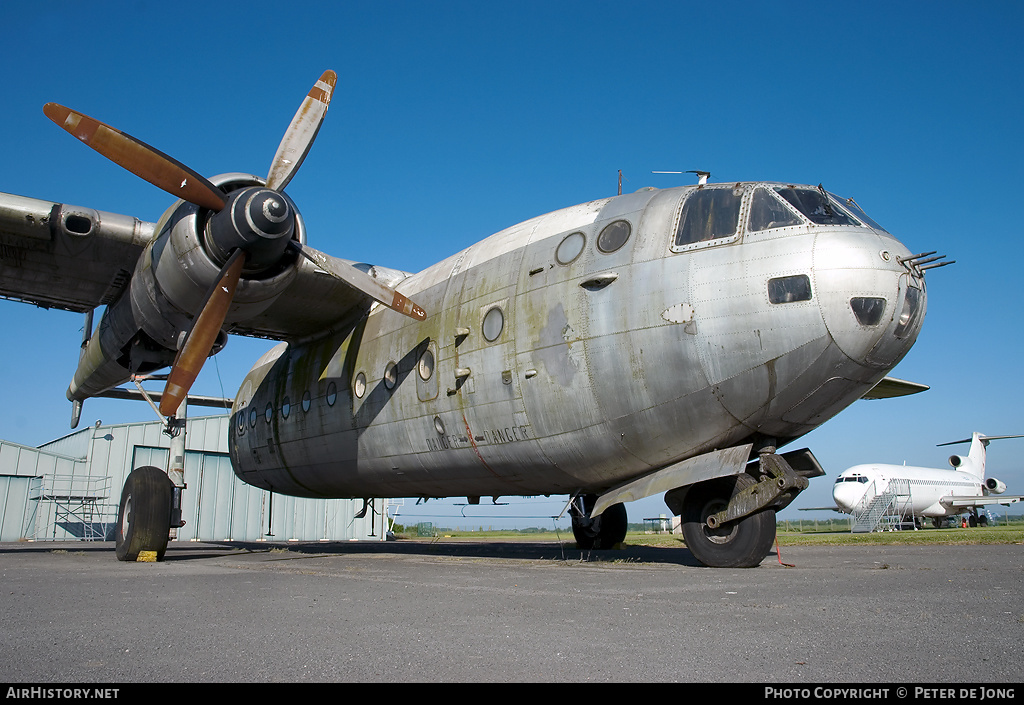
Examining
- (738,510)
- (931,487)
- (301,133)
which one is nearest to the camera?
(738,510)

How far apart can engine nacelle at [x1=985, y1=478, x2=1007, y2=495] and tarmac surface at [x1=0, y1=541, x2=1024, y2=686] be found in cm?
4474

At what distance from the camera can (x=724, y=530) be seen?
8.56 metres

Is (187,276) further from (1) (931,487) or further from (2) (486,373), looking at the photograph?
(1) (931,487)

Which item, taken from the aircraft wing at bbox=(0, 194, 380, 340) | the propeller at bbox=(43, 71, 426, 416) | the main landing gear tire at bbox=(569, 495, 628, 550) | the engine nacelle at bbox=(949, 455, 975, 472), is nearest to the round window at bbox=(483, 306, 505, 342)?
the propeller at bbox=(43, 71, 426, 416)

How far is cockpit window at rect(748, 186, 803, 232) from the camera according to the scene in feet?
26.6

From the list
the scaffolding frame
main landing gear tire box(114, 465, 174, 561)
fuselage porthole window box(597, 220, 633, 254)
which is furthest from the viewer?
the scaffolding frame

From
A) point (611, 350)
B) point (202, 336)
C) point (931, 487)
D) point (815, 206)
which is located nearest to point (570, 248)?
point (611, 350)

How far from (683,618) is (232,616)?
334 cm

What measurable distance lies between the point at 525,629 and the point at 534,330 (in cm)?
538

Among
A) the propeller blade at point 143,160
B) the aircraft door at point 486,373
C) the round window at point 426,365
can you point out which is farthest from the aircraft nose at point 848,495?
the propeller blade at point 143,160

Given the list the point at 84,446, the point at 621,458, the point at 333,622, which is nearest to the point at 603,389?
the point at 621,458

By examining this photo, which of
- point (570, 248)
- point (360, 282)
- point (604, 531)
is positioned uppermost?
point (360, 282)

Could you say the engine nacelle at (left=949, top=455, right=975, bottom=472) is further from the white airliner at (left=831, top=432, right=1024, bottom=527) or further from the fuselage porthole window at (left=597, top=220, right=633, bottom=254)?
the fuselage porthole window at (left=597, top=220, right=633, bottom=254)

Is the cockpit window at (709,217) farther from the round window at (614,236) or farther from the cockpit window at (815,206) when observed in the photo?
the round window at (614,236)
